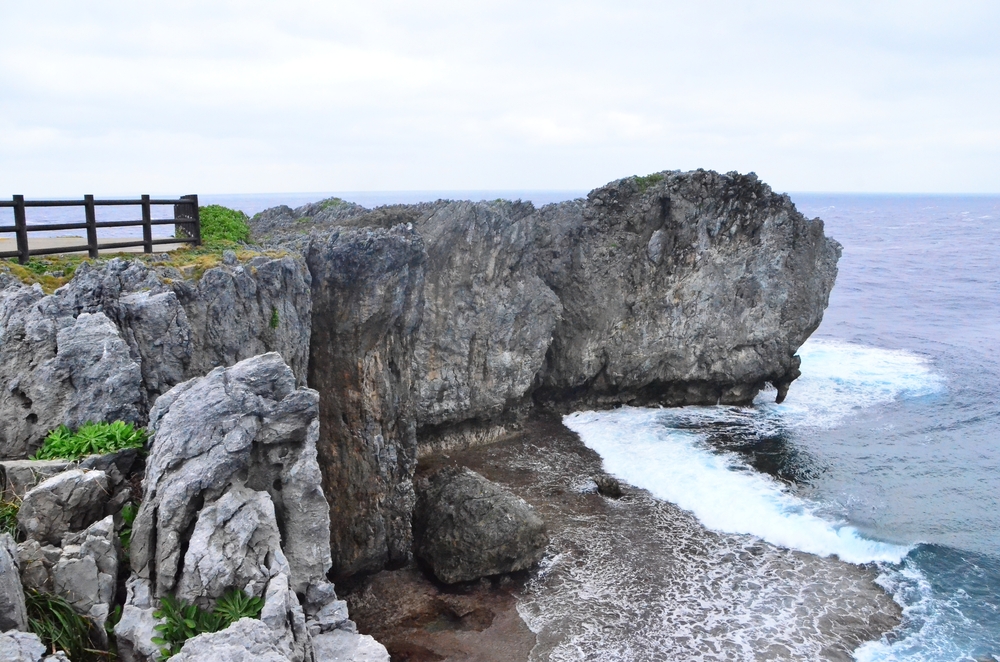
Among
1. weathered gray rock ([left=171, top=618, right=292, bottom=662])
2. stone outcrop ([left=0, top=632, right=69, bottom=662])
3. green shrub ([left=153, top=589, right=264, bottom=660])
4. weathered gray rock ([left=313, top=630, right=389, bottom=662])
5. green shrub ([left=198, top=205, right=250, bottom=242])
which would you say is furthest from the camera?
green shrub ([left=198, top=205, right=250, bottom=242])

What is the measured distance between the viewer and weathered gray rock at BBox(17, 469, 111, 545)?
36.1 feet

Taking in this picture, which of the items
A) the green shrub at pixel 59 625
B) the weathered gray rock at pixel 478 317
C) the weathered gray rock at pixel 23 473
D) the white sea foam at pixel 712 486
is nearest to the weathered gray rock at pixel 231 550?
the green shrub at pixel 59 625

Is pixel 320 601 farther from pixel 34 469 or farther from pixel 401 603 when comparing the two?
pixel 401 603

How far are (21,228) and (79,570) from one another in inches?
433

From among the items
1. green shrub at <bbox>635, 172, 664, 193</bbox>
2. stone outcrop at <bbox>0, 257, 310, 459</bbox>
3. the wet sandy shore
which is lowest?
the wet sandy shore

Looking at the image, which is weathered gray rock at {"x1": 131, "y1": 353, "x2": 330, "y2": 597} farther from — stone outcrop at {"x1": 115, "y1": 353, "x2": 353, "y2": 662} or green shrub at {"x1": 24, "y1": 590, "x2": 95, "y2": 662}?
green shrub at {"x1": 24, "y1": 590, "x2": 95, "y2": 662}

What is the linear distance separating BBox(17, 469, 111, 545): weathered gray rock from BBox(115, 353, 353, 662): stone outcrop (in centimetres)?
76

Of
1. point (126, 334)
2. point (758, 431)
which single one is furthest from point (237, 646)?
point (758, 431)

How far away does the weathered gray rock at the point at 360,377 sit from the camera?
22156 mm

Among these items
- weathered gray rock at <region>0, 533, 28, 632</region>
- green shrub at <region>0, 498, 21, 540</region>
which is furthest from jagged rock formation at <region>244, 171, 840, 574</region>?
weathered gray rock at <region>0, 533, 28, 632</region>

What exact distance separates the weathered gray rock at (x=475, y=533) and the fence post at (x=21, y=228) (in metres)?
14.4

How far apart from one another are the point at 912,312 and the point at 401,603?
65895 millimetres

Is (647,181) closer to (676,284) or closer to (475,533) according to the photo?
(676,284)

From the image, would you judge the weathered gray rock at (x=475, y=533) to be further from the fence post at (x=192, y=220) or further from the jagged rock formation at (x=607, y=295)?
the fence post at (x=192, y=220)
